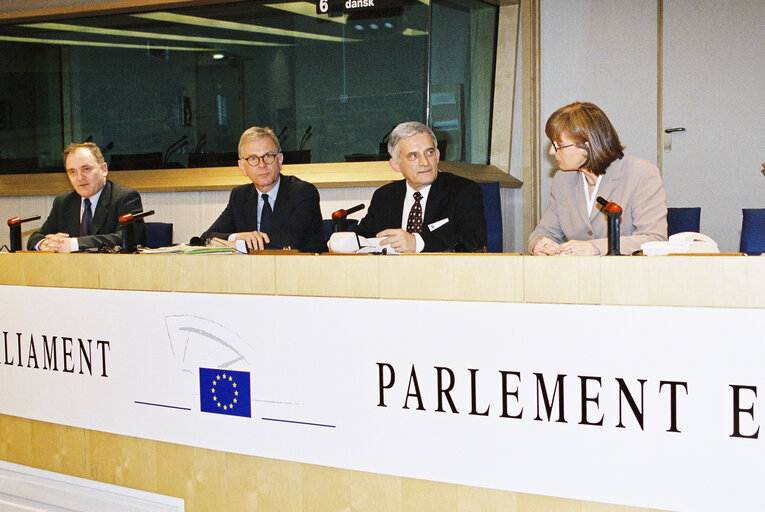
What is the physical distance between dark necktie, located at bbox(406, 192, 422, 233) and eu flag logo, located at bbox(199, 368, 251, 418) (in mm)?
1303

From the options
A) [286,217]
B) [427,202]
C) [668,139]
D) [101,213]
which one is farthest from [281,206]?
[668,139]

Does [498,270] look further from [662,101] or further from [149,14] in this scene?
[149,14]

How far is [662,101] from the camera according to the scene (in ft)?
13.1

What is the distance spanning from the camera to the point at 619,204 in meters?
2.49

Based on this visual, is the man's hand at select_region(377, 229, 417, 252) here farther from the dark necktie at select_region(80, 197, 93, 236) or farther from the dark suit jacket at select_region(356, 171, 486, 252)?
the dark necktie at select_region(80, 197, 93, 236)

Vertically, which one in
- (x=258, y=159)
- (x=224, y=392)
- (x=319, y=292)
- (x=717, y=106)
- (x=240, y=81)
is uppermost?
(x=240, y=81)

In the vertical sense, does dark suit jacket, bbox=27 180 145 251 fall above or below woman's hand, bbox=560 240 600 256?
above

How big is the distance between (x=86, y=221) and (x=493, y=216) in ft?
6.47

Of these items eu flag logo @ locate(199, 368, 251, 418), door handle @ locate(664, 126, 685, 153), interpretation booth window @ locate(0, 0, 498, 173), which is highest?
interpretation booth window @ locate(0, 0, 498, 173)

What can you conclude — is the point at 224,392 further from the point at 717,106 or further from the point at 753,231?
the point at 717,106

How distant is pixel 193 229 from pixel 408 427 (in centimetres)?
301

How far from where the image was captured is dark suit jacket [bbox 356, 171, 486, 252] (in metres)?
2.76

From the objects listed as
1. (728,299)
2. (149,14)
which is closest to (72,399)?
(728,299)

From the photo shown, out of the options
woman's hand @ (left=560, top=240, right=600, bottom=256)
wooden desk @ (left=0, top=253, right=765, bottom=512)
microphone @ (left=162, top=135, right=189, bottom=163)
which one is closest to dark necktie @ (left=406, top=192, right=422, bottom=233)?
woman's hand @ (left=560, top=240, right=600, bottom=256)
